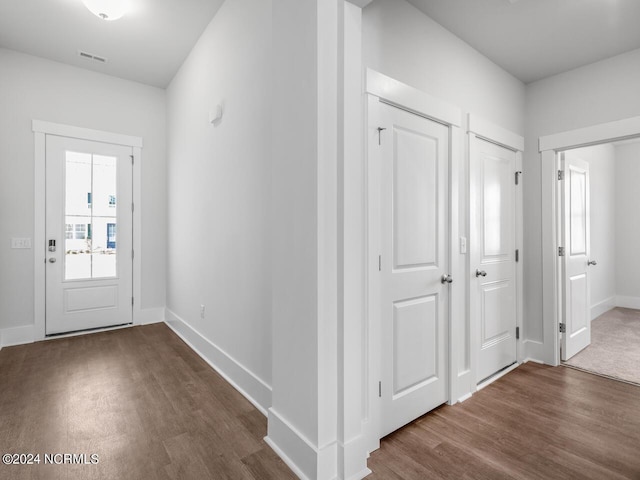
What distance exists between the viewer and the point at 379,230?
183 cm

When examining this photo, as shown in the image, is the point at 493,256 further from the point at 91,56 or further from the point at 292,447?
the point at 91,56

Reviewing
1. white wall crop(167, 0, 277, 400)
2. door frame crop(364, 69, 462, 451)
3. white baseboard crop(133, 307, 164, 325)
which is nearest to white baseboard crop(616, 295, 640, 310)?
door frame crop(364, 69, 462, 451)

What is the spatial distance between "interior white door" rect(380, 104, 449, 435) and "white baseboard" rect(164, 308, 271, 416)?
2.68 ft

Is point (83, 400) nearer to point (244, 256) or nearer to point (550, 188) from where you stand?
point (244, 256)

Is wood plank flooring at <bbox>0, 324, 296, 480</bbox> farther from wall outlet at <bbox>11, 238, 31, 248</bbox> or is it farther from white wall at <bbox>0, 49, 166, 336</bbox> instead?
wall outlet at <bbox>11, 238, 31, 248</bbox>

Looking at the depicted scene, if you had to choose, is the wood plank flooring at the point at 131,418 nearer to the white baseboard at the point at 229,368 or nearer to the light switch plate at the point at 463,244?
the white baseboard at the point at 229,368

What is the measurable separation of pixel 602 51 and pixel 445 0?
1.65 meters

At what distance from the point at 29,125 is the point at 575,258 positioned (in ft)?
19.9

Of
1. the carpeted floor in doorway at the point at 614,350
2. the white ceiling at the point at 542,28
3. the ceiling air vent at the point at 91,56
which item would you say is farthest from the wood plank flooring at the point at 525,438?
the ceiling air vent at the point at 91,56

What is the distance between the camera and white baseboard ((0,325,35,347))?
3.44m

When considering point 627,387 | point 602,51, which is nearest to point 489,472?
point 627,387

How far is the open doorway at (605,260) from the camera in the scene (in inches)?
124

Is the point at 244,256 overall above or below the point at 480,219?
below

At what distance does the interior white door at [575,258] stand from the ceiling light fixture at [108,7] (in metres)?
4.24
